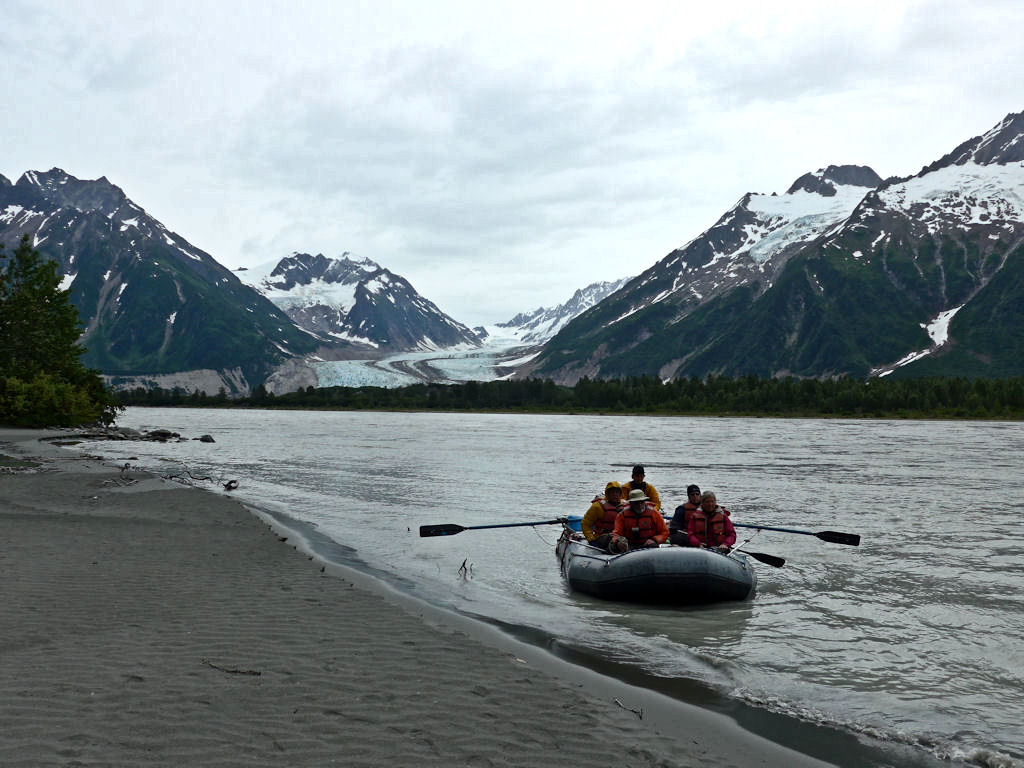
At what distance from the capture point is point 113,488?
28.6 m

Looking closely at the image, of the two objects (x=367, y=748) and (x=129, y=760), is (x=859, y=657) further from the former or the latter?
(x=129, y=760)

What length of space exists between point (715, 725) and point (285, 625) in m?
6.06

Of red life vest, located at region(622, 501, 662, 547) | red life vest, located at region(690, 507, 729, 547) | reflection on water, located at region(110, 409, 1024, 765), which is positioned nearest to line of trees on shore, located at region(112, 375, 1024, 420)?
reflection on water, located at region(110, 409, 1024, 765)

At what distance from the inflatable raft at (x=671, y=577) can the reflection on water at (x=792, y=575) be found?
316 millimetres

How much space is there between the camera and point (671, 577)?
1445 cm

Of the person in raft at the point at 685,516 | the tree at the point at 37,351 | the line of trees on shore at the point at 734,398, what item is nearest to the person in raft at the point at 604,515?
the person in raft at the point at 685,516

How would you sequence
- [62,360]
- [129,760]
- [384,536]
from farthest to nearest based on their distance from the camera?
[62,360], [384,536], [129,760]

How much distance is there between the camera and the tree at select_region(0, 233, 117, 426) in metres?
64.7

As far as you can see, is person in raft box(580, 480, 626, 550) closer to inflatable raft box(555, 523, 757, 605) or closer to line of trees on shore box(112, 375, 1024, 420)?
inflatable raft box(555, 523, 757, 605)

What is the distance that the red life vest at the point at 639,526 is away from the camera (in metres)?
16.3

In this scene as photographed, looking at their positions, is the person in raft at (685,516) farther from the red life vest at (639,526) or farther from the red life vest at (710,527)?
the red life vest at (639,526)

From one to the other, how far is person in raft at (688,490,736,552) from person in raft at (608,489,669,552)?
3.27 feet

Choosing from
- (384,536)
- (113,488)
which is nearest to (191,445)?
(113,488)

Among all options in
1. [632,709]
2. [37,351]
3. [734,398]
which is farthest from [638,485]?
[734,398]
